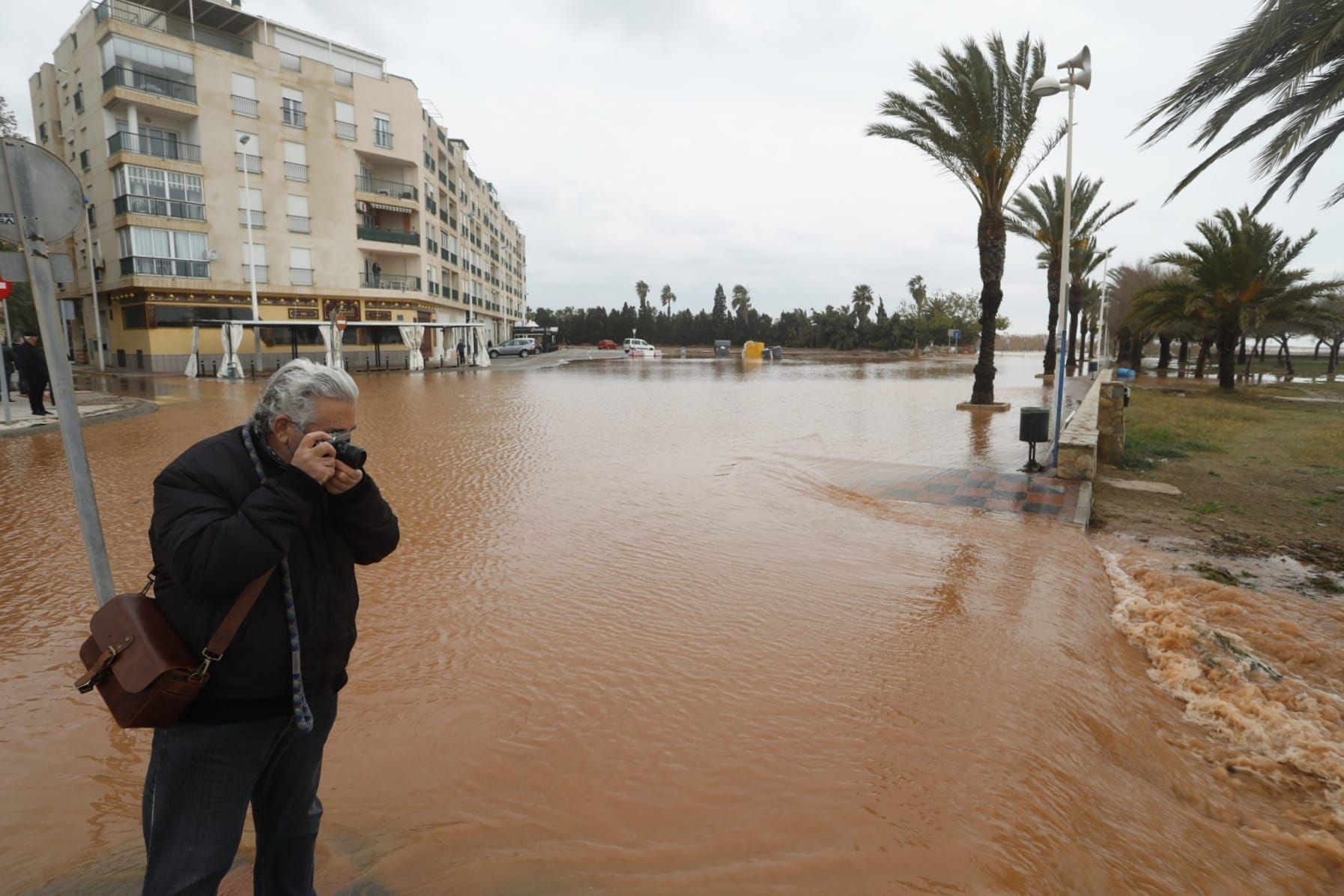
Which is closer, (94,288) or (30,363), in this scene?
(30,363)

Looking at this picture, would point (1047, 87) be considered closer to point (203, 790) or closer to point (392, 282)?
point (203, 790)

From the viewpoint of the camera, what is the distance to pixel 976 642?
15.4 feet

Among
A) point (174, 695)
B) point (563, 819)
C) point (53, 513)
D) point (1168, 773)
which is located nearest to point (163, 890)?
point (174, 695)

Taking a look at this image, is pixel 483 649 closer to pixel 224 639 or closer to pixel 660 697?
pixel 660 697

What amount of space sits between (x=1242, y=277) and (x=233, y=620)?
29018 millimetres

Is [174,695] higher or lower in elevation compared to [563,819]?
higher

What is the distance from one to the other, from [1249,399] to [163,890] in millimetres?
Result: 29603

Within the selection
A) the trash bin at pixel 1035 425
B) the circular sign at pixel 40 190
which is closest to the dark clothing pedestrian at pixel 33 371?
the circular sign at pixel 40 190

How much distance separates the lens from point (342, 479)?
6.45 feet

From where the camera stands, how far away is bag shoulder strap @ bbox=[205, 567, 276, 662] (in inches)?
70.8

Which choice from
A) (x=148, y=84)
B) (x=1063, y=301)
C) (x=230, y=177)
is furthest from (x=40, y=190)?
(x=148, y=84)

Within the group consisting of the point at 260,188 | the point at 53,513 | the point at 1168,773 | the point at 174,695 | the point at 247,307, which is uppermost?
the point at 260,188

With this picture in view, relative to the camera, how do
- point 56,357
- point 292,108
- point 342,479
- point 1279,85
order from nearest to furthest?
point 342,479, point 56,357, point 1279,85, point 292,108

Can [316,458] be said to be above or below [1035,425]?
above
